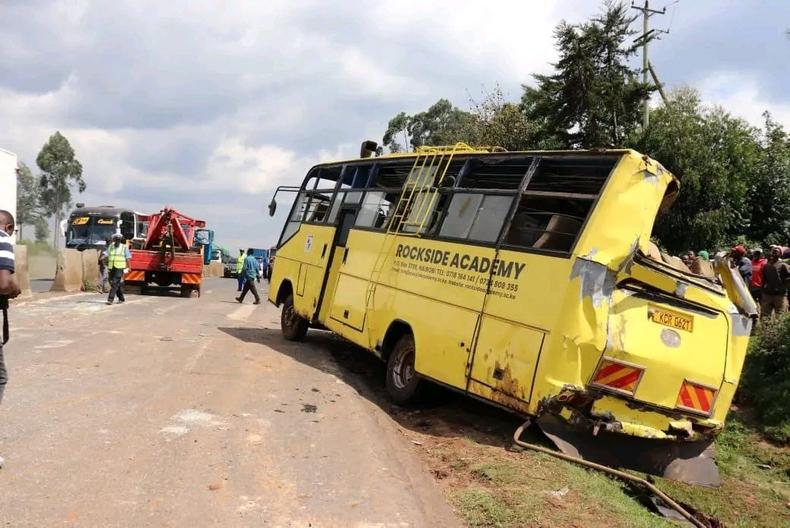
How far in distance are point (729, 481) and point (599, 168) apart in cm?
396

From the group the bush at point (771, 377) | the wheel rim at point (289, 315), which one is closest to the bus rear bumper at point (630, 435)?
the bush at point (771, 377)

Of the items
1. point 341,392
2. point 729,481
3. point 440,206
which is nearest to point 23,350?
point 341,392

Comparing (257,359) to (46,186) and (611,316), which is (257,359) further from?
(46,186)

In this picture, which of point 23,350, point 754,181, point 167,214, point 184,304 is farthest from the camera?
point 754,181

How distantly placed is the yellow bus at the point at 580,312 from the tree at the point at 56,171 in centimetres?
7427

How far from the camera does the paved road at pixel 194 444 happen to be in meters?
4.35

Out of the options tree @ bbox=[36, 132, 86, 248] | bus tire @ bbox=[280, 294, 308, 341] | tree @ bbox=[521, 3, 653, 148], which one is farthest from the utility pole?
tree @ bbox=[36, 132, 86, 248]

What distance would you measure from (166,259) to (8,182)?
15.4ft

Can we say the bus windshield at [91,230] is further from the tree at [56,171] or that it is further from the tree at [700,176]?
the tree at [56,171]

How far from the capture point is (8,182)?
18891 millimetres

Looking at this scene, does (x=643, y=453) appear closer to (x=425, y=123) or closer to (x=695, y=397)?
(x=695, y=397)

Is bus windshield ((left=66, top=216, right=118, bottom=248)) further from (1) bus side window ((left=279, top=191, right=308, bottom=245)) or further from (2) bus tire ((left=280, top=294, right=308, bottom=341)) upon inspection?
(2) bus tire ((left=280, top=294, right=308, bottom=341))

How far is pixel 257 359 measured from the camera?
385 inches

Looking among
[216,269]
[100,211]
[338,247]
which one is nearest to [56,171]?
[216,269]
